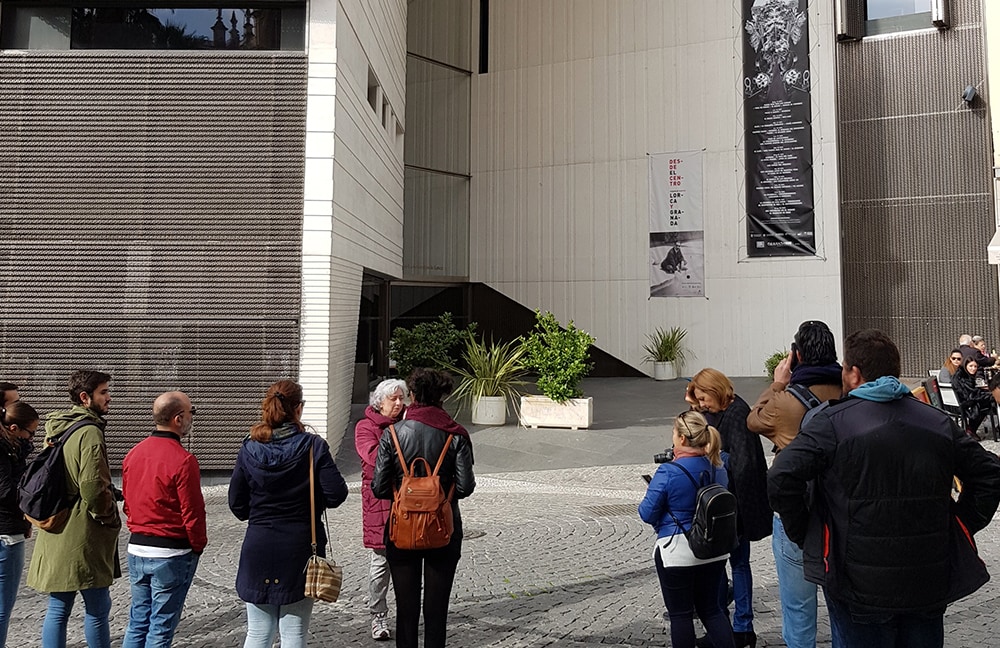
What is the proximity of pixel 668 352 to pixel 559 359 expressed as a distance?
7.06m

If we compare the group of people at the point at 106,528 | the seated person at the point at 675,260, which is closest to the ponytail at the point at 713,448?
the group of people at the point at 106,528

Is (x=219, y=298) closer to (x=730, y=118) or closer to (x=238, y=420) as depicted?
(x=238, y=420)

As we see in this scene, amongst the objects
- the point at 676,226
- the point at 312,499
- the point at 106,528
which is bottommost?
the point at 106,528

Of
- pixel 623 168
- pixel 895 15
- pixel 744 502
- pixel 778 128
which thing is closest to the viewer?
pixel 744 502

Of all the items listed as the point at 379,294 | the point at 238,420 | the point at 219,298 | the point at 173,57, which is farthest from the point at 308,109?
the point at 379,294

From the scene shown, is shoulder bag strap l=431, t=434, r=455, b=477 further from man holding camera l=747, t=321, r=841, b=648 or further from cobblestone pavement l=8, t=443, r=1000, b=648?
man holding camera l=747, t=321, r=841, b=648

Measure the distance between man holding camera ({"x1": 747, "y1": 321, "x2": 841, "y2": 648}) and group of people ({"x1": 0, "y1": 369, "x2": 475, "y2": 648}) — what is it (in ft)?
4.92

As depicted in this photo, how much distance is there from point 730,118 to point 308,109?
12060 millimetres

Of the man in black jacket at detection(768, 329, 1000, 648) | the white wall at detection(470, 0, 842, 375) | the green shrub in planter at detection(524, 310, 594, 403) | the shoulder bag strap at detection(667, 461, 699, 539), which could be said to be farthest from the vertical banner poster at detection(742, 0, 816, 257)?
the man in black jacket at detection(768, 329, 1000, 648)

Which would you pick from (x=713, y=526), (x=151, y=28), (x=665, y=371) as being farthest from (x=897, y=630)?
(x=665, y=371)

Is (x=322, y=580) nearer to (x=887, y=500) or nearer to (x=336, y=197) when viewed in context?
(x=887, y=500)

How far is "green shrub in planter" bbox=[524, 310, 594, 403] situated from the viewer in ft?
39.5

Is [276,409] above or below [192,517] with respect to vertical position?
above

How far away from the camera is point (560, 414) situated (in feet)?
40.0
